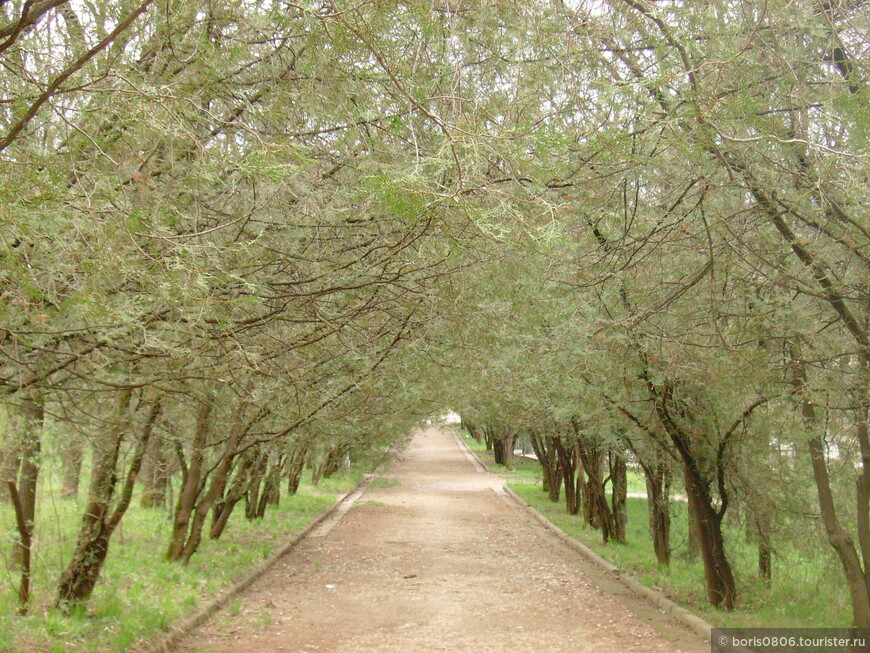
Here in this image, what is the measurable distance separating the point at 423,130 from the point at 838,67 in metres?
3.44

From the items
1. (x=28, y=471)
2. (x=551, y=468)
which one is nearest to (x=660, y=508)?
(x=28, y=471)

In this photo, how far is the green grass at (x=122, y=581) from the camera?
6816mm

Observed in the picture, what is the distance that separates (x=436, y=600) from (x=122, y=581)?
3911mm

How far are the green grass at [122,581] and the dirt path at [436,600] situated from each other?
0.48m

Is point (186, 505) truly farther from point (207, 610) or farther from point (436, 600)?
point (436, 600)

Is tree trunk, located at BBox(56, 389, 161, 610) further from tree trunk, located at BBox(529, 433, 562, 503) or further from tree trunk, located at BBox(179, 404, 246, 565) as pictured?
tree trunk, located at BBox(529, 433, 562, 503)

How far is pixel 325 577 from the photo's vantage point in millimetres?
12250

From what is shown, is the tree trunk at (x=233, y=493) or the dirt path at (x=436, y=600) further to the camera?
the tree trunk at (x=233, y=493)

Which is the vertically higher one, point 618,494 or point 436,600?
point 618,494

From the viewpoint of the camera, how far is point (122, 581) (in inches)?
368

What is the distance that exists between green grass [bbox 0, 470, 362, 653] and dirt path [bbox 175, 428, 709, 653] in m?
0.48

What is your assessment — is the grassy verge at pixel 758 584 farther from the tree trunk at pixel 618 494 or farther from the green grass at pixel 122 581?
A: the green grass at pixel 122 581

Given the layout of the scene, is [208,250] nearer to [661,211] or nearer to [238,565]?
[661,211]

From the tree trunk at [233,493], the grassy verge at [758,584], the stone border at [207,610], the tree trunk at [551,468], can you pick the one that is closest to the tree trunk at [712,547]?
the grassy verge at [758,584]
